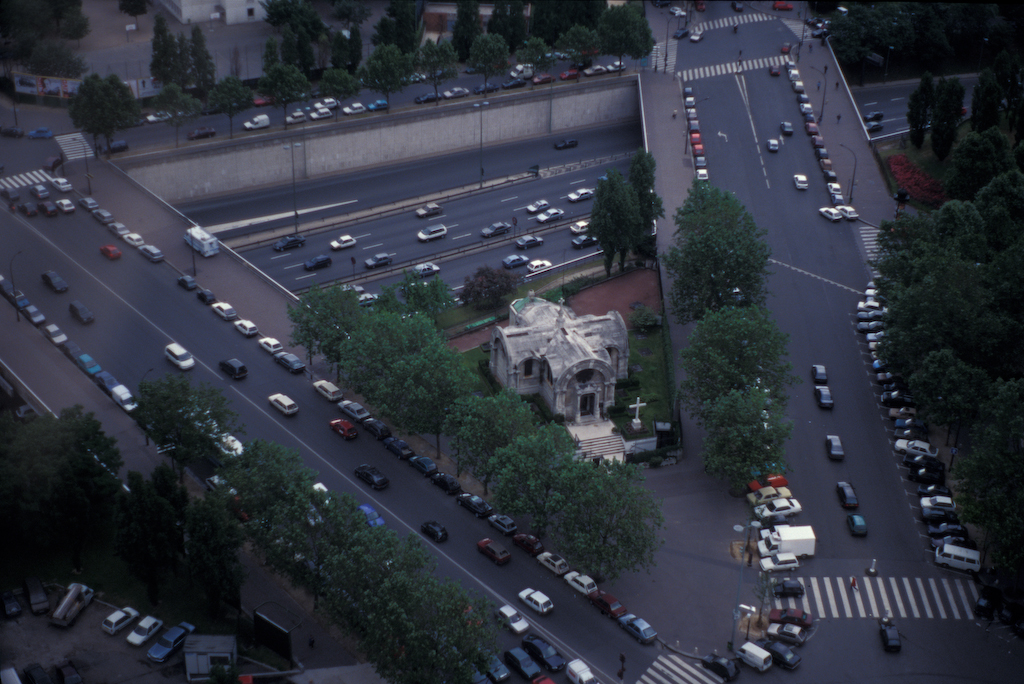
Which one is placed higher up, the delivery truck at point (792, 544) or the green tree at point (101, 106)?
the green tree at point (101, 106)

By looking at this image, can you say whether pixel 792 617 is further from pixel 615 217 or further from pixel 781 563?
pixel 615 217

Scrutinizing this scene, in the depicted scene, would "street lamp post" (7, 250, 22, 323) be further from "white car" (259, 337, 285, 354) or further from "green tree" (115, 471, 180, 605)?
"green tree" (115, 471, 180, 605)

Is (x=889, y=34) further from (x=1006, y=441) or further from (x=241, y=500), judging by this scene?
(x=241, y=500)

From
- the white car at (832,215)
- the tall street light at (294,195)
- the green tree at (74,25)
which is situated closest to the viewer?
the white car at (832,215)

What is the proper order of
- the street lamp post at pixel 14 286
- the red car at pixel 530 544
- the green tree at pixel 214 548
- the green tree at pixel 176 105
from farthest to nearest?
the green tree at pixel 176 105 → the street lamp post at pixel 14 286 → the red car at pixel 530 544 → the green tree at pixel 214 548

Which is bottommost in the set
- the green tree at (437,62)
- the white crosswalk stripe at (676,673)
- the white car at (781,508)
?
the white crosswalk stripe at (676,673)

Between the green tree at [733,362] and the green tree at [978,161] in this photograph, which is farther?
the green tree at [978,161]

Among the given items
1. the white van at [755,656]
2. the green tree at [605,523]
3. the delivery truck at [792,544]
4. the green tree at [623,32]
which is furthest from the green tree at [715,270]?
the green tree at [623,32]

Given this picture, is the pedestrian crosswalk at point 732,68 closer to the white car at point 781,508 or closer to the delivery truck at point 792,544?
the white car at point 781,508
